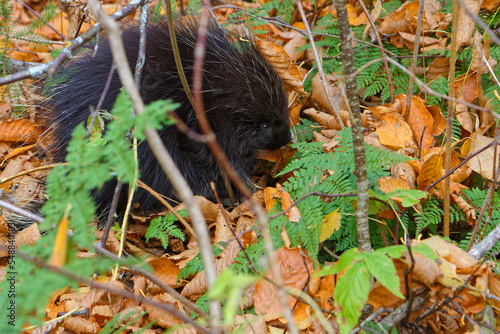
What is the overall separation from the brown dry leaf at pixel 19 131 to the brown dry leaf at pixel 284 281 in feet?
7.91

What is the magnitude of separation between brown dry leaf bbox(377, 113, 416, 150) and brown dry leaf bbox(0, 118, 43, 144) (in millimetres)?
2560

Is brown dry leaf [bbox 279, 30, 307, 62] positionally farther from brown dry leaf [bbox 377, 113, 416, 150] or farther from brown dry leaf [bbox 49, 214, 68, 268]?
brown dry leaf [bbox 49, 214, 68, 268]

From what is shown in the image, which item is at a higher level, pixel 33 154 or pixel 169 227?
pixel 33 154

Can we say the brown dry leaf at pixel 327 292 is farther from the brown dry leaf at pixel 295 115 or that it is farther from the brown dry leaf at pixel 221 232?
the brown dry leaf at pixel 295 115

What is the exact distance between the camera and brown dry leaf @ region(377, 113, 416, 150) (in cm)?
238

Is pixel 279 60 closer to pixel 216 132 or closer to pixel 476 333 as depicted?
pixel 216 132

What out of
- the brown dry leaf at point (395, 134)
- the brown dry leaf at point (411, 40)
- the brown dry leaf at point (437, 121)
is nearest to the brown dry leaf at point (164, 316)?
the brown dry leaf at point (395, 134)

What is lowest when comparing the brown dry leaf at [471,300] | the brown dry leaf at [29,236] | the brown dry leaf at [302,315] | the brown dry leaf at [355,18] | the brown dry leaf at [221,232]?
the brown dry leaf at [471,300]

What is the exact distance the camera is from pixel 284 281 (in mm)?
1771

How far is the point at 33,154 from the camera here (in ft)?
10.6

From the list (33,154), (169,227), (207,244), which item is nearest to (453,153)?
(169,227)

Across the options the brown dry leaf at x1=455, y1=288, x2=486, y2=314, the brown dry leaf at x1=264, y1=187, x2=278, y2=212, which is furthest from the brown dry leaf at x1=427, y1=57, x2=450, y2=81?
the brown dry leaf at x1=455, y1=288, x2=486, y2=314

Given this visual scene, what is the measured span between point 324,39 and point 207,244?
9.29 feet

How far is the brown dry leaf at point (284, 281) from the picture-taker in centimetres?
171
